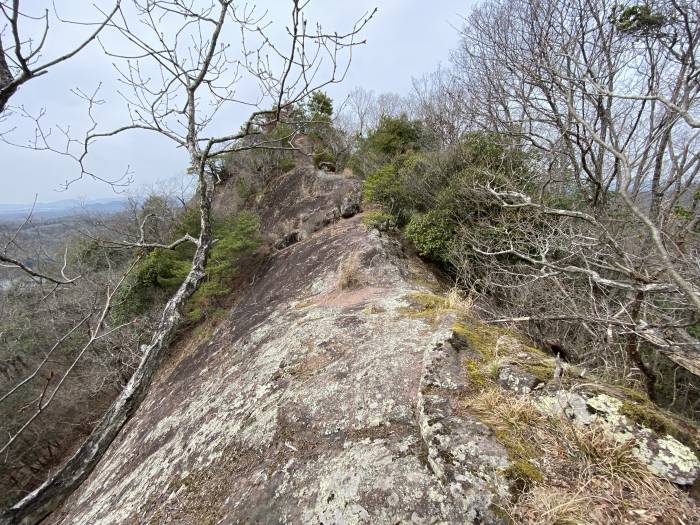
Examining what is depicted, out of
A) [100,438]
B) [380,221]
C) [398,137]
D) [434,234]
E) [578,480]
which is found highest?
[398,137]

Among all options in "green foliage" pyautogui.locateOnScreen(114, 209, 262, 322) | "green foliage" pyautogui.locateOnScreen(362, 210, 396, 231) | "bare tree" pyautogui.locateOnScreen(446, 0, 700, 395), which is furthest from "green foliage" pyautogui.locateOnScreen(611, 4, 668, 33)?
"green foliage" pyautogui.locateOnScreen(114, 209, 262, 322)

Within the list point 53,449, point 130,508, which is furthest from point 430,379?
point 53,449

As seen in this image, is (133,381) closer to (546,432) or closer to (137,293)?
(546,432)

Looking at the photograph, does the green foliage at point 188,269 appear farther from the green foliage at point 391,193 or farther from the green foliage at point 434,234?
the green foliage at point 434,234

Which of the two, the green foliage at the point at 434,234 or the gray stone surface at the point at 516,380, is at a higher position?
the green foliage at the point at 434,234

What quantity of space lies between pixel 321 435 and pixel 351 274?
161 inches

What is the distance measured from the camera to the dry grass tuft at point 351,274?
634cm

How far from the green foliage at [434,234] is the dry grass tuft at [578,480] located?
20.6ft

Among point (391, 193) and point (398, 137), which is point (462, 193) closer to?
point (391, 193)

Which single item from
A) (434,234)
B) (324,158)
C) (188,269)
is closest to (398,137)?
(324,158)

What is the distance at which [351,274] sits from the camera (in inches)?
258

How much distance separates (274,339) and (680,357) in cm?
504

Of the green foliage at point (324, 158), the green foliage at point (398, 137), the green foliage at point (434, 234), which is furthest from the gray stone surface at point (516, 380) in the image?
the green foliage at point (324, 158)

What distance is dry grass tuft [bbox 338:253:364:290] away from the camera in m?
6.34
